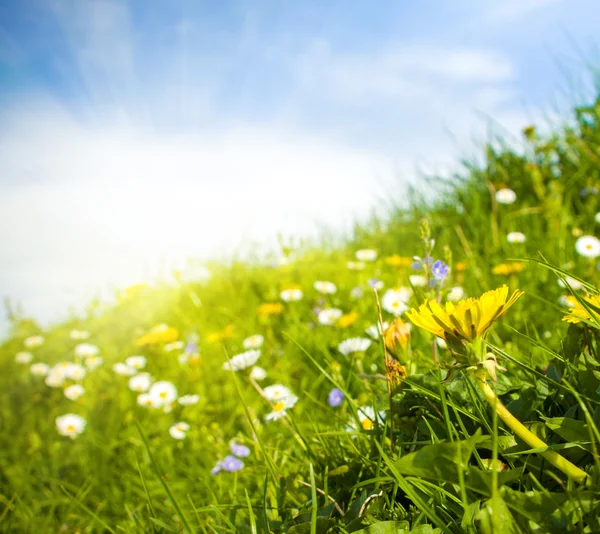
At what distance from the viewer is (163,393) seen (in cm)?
297

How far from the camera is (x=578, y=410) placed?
1.06 metres

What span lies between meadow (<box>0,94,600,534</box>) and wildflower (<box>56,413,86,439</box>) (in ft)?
0.05

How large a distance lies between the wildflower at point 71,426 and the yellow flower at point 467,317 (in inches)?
109

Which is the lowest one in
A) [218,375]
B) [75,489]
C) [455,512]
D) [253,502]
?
[75,489]

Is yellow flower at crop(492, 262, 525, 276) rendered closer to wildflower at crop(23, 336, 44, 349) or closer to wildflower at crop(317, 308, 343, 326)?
wildflower at crop(317, 308, 343, 326)

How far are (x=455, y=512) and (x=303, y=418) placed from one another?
130cm

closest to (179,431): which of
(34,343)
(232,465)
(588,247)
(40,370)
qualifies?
(232,465)

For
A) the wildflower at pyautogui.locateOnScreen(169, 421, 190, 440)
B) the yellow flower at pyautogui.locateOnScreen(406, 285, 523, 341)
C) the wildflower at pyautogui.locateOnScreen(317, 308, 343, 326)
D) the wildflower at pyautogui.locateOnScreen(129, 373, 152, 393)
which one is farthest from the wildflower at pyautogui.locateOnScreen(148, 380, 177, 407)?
the yellow flower at pyautogui.locateOnScreen(406, 285, 523, 341)

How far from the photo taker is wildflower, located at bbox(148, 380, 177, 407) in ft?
9.52

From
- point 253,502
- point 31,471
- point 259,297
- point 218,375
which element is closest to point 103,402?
point 31,471

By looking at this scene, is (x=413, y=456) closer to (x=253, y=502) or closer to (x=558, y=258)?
(x=253, y=502)

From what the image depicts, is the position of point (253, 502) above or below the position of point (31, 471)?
above

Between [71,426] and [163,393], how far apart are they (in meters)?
0.65

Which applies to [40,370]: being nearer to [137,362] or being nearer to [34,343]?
A: [34,343]
